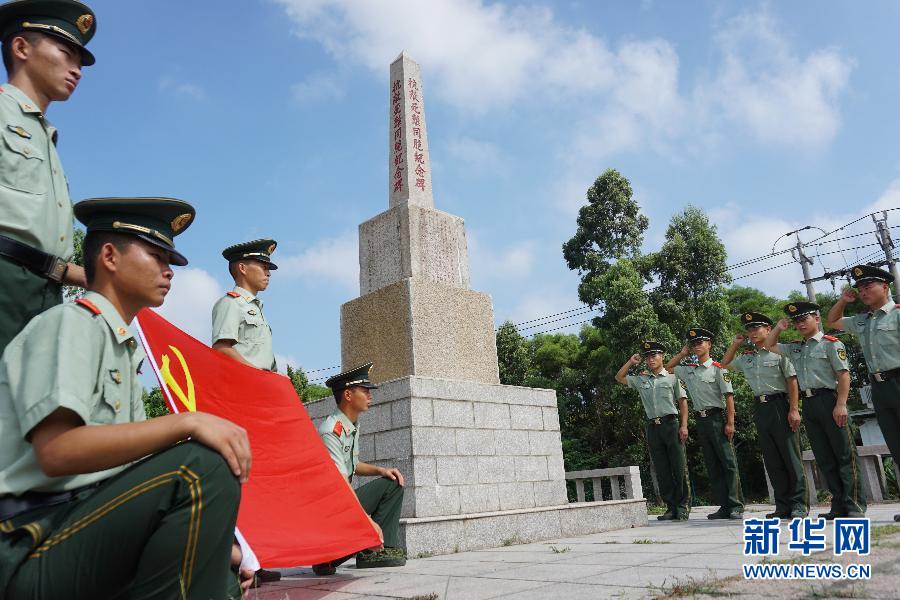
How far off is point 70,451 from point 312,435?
2500mm

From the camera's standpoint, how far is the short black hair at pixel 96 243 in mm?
1827

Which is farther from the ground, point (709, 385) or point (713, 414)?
point (709, 385)

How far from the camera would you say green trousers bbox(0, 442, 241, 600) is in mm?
1378

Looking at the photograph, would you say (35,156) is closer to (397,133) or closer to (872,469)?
(397,133)

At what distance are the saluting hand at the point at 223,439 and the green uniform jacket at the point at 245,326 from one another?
2.65 meters

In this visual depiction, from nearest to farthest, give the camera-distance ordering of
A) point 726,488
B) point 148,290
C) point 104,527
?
1. point 104,527
2. point 148,290
3. point 726,488

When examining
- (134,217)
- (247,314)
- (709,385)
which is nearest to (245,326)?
(247,314)

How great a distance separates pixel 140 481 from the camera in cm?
142

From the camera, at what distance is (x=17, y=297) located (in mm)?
2244

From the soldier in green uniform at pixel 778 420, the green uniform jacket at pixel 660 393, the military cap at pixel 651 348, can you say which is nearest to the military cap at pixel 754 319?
the soldier in green uniform at pixel 778 420

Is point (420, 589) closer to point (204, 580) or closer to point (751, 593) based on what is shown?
point (751, 593)

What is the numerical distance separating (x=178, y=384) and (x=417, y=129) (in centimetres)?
541

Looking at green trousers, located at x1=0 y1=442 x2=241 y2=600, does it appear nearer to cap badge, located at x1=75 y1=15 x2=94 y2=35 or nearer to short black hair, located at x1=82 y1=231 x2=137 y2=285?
short black hair, located at x1=82 y1=231 x2=137 y2=285

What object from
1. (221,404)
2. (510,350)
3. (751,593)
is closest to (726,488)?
(751,593)
